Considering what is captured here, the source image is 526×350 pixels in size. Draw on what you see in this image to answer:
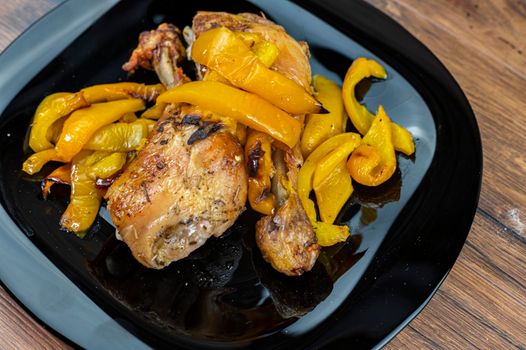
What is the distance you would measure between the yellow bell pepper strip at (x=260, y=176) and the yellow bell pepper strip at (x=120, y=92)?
692mm

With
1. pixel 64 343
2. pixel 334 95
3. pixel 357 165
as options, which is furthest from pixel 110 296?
pixel 334 95

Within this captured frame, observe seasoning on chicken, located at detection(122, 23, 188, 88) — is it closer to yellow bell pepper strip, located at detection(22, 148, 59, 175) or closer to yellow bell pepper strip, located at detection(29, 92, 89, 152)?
yellow bell pepper strip, located at detection(29, 92, 89, 152)

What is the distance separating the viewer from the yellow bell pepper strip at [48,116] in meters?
2.69

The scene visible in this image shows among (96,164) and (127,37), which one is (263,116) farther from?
(127,37)

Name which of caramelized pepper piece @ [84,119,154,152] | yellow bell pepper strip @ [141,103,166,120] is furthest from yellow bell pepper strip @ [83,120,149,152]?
yellow bell pepper strip @ [141,103,166,120]

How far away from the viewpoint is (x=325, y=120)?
2783 millimetres

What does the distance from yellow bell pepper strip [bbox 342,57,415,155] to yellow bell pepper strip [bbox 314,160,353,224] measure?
25 centimetres

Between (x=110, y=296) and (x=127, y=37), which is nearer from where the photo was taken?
(x=110, y=296)

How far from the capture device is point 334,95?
9.57 ft

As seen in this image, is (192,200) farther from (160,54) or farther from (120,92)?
(160,54)

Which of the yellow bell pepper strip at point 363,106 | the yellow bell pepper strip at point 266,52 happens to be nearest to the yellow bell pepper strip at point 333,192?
the yellow bell pepper strip at point 363,106

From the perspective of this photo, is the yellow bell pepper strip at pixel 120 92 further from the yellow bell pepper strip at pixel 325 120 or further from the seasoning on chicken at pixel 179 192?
the yellow bell pepper strip at pixel 325 120

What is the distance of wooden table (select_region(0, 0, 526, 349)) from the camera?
2.58 meters

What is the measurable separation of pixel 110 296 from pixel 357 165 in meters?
1.13
